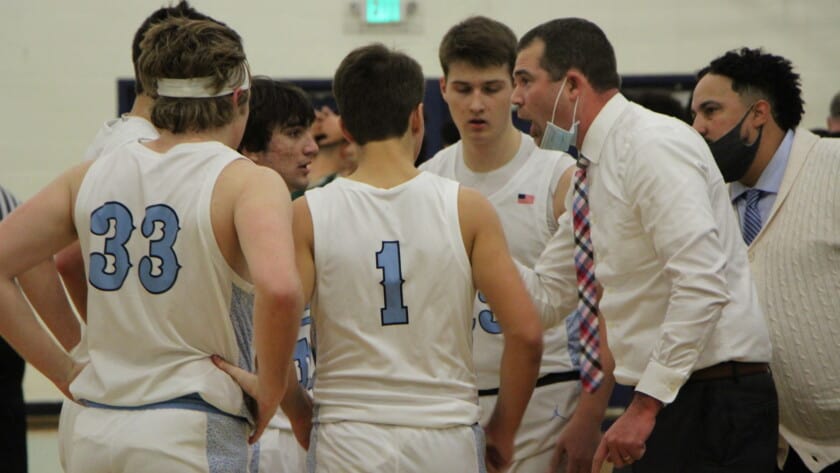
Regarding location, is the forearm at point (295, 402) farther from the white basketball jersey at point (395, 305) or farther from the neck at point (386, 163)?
the neck at point (386, 163)

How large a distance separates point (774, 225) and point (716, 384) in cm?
80

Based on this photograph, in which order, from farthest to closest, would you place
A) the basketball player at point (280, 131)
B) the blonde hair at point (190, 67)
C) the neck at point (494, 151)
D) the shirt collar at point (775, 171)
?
the neck at point (494, 151) → the basketball player at point (280, 131) → the shirt collar at point (775, 171) → the blonde hair at point (190, 67)

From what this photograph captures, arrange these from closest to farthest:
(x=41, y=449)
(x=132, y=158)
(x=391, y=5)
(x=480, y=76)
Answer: (x=132, y=158)
(x=480, y=76)
(x=41, y=449)
(x=391, y=5)

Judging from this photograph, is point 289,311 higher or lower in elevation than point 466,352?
higher

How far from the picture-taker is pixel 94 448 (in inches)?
106

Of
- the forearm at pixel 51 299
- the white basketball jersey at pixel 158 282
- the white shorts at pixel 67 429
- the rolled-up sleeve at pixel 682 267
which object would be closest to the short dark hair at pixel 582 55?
the rolled-up sleeve at pixel 682 267

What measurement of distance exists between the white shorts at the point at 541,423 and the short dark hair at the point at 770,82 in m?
1.12

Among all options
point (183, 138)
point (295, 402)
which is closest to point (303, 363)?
→ point (295, 402)

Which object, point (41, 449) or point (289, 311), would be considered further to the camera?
point (41, 449)

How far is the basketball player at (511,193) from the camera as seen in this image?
3795 mm

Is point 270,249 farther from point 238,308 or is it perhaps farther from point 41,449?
point 41,449

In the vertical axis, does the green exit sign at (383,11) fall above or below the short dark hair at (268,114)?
below

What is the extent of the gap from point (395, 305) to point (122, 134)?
0.96m

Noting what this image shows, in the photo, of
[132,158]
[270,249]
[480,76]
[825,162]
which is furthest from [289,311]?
[825,162]
